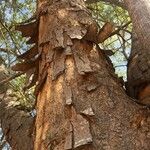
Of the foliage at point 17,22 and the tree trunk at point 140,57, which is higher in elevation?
the foliage at point 17,22

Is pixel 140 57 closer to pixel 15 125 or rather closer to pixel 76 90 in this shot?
pixel 76 90

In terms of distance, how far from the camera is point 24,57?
2.03 m

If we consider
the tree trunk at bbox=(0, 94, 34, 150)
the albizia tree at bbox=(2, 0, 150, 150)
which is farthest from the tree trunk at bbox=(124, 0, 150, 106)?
the tree trunk at bbox=(0, 94, 34, 150)

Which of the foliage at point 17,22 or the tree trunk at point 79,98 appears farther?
the foliage at point 17,22

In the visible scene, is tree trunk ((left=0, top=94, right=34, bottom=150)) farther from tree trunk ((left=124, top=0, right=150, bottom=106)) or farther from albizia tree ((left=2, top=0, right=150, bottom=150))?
tree trunk ((left=124, top=0, right=150, bottom=106))

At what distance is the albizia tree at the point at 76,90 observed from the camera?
4.21 feet

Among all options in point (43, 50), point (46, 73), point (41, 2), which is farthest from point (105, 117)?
point (41, 2)

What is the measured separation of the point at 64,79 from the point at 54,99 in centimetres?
11

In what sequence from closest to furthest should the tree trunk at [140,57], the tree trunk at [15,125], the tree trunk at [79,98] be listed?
the tree trunk at [79,98] < the tree trunk at [140,57] < the tree trunk at [15,125]

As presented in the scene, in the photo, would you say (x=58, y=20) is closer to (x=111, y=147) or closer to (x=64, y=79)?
(x=64, y=79)

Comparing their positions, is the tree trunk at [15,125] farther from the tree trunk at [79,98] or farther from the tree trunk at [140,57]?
the tree trunk at [140,57]

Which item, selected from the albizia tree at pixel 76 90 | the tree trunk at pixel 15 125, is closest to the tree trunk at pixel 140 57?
the albizia tree at pixel 76 90

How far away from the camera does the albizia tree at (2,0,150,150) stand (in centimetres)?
128

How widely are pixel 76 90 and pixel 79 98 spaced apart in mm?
53
